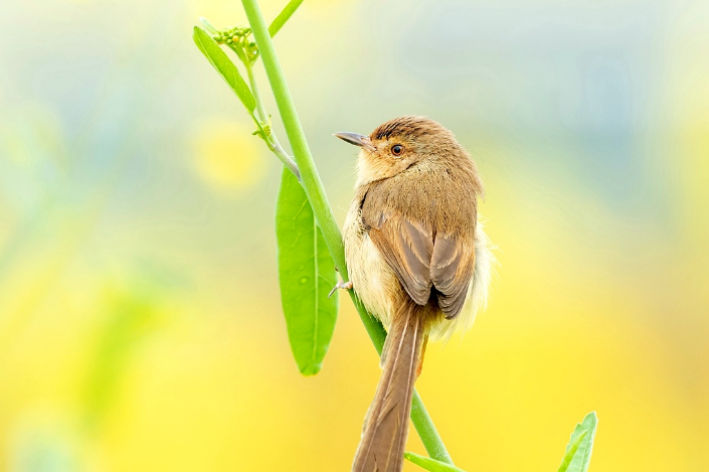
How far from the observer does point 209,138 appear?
253 cm

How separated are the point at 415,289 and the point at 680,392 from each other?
3361 mm

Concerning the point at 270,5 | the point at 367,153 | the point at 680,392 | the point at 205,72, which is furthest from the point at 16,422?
the point at 680,392

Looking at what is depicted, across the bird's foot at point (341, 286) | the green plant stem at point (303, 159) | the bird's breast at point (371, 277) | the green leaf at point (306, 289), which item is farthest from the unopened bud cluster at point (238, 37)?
the bird's breast at point (371, 277)

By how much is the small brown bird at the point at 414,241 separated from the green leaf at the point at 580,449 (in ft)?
1.45

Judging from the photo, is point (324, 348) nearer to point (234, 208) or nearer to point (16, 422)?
point (16, 422)

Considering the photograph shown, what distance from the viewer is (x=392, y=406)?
5.08 ft

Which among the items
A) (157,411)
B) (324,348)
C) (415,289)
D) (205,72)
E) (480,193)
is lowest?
(157,411)

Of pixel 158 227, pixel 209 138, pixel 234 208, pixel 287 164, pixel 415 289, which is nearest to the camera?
pixel 287 164

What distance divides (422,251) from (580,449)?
3.78 ft

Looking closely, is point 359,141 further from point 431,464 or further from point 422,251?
point 431,464

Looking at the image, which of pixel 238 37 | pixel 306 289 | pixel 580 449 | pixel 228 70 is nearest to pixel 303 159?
pixel 228 70

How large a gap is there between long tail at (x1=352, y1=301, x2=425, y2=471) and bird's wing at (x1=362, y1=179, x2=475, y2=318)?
0.49 ft

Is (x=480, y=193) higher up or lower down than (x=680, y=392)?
higher up

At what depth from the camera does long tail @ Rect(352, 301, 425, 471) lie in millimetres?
1345
